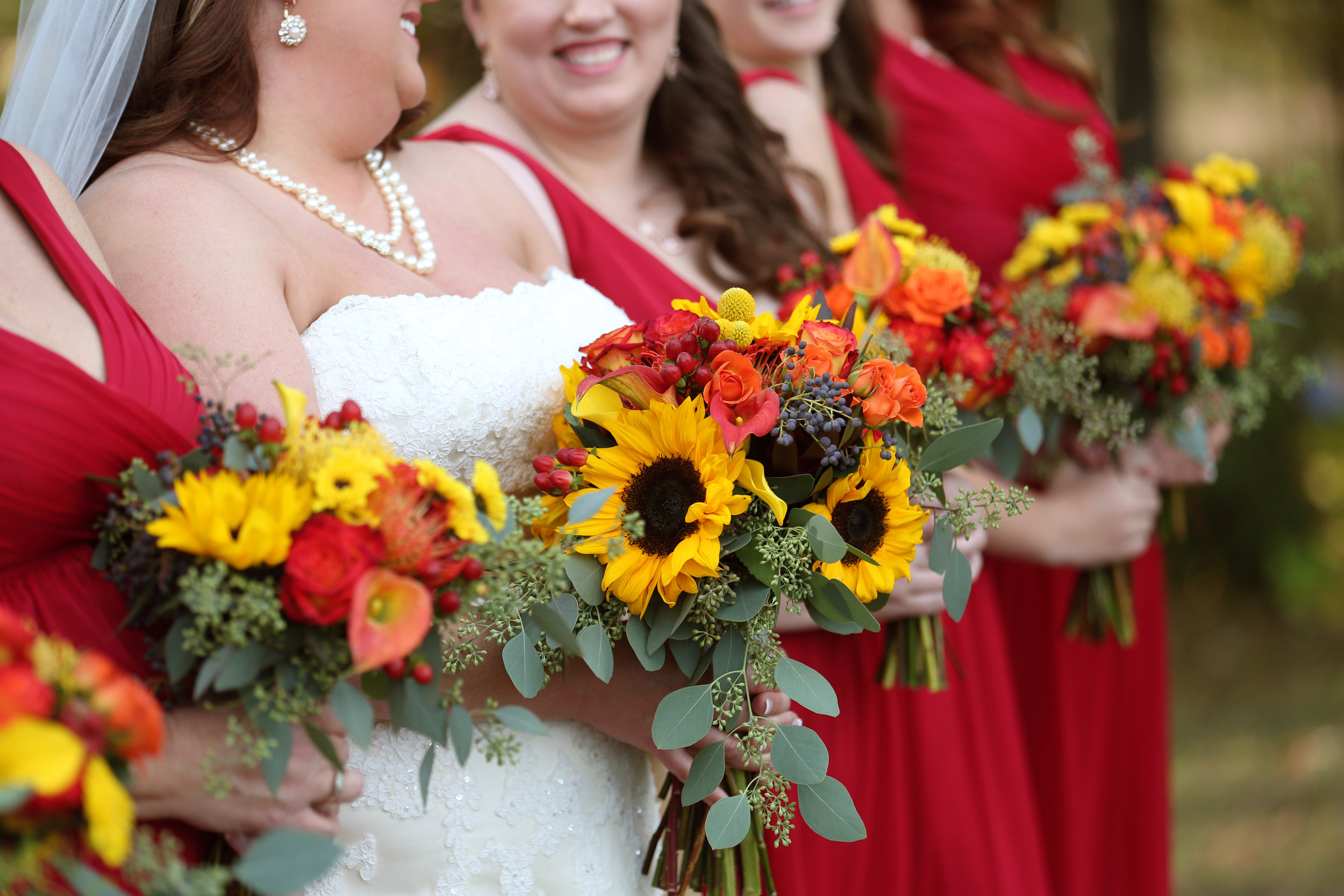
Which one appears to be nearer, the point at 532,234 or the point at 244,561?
the point at 244,561

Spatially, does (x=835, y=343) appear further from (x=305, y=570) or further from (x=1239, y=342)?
(x=1239, y=342)

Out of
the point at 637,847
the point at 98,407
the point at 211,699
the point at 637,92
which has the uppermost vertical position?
the point at 637,92

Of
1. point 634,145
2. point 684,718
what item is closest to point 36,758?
point 684,718

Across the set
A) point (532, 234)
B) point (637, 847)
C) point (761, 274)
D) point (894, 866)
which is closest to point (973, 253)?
point (761, 274)

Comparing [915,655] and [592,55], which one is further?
[592,55]

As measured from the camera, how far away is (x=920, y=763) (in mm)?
2344

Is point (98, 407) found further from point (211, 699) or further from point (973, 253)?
point (973, 253)

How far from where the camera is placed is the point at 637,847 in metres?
1.92

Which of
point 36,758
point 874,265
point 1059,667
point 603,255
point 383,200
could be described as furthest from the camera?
point 1059,667

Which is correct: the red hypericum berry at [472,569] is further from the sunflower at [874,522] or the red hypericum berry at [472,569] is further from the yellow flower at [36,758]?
the sunflower at [874,522]

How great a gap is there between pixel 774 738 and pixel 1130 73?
220 inches

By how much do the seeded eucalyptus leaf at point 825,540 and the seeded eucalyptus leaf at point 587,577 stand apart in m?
0.28

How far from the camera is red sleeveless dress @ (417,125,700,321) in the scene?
2301mm

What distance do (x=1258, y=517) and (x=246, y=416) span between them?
22.0 feet
